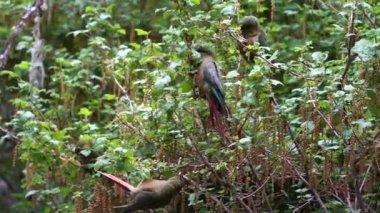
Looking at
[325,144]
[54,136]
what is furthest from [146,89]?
[325,144]

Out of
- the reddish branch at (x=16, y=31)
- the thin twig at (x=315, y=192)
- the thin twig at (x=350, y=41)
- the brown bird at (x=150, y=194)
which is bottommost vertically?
the thin twig at (x=315, y=192)

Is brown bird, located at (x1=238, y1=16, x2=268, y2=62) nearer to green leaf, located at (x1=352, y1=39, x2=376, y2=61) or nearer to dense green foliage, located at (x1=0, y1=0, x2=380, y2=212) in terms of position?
dense green foliage, located at (x1=0, y1=0, x2=380, y2=212)

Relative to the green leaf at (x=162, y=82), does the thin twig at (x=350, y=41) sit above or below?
above

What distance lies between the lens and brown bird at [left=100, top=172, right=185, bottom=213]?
2.40 metres

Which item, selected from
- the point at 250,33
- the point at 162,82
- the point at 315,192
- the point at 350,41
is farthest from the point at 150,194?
the point at 350,41

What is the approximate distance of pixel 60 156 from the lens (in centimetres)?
319

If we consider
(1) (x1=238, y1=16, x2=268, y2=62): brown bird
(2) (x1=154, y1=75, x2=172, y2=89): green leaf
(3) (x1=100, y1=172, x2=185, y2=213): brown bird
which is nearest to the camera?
(3) (x1=100, y1=172, x2=185, y2=213): brown bird

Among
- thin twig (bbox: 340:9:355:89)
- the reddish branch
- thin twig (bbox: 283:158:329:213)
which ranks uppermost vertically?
thin twig (bbox: 340:9:355:89)

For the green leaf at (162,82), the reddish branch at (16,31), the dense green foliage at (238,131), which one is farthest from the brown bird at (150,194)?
the reddish branch at (16,31)

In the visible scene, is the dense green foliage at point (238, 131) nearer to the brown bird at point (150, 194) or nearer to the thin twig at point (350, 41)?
the thin twig at point (350, 41)

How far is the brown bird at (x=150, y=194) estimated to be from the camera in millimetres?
2400

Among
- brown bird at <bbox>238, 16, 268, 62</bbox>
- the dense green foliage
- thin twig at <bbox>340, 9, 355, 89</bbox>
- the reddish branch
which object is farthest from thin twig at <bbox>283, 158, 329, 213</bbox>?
the reddish branch

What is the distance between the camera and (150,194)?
240 centimetres

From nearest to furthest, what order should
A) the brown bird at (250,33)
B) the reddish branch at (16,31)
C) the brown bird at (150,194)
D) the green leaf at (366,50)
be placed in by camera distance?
the green leaf at (366,50) → the brown bird at (150,194) → the brown bird at (250,33) → the reddish branch at (16,31)
